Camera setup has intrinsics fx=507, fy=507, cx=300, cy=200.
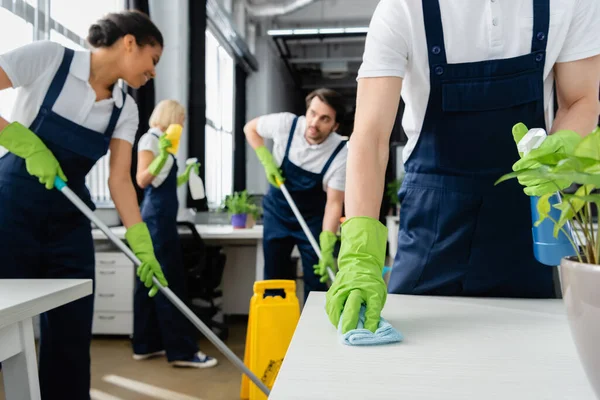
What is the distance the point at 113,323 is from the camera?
3234mm

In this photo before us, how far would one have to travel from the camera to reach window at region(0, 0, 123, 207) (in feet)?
8.69

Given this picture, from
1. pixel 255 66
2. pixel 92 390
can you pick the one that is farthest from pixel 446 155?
pixel 255 66

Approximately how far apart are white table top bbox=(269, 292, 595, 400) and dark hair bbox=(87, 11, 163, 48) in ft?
4.39

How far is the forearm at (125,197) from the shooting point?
1899 mm

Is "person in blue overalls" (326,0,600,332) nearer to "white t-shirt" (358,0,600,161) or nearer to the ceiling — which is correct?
"white t-shirt" (358,0,600,161)

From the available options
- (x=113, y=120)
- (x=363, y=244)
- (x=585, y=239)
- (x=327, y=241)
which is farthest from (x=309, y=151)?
(x=585, y=239)

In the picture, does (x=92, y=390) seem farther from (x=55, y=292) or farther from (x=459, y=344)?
(x=459, y=344)

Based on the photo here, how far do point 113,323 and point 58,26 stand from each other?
A: 1.90 metres

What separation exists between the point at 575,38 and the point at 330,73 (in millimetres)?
7954

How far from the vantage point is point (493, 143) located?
1.12m

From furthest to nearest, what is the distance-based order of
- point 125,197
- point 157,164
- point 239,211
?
1. point 239,211
2. point 157,164
3. point 125,197

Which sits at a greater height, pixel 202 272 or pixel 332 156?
pixel 332 156

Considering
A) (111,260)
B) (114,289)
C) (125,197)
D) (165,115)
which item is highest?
(165,115)

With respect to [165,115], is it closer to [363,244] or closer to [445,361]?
[363,244]
